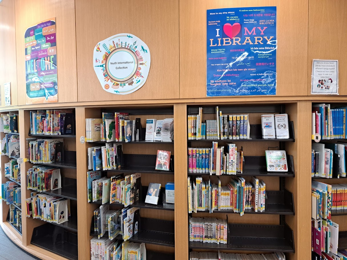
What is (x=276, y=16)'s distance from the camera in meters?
1.98

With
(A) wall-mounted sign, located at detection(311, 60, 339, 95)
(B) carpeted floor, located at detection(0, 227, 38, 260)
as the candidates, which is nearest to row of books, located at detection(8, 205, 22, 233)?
(B) carpeted floor, located at detection(0, 227, 38, 260)

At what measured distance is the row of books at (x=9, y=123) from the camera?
339 centimetres

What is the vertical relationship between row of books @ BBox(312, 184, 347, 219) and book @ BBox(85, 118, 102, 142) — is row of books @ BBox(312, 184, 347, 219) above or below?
below

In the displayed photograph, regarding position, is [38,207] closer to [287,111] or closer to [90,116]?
[90,116]

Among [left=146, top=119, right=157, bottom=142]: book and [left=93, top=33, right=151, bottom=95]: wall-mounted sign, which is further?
[left=146, top=119, right=157, bottom=142]: book

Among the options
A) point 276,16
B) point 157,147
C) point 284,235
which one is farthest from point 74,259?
point 276,16

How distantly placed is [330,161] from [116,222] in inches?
100

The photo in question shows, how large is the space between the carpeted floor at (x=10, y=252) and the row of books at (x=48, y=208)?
554mm

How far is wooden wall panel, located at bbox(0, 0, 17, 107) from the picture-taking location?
3043mm

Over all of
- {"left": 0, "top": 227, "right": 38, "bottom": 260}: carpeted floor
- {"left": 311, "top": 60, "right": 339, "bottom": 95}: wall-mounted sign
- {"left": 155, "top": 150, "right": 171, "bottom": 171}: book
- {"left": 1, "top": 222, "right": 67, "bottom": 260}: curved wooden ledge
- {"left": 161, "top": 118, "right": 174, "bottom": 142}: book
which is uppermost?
{"left": 311, "top": 60, "right": 339, "bottom": 95}: wall-mounted sign

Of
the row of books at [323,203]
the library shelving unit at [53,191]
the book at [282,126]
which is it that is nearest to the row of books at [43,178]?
the library shelving unit at [53,191]

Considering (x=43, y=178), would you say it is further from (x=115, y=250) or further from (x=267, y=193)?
(x=267, y=193)

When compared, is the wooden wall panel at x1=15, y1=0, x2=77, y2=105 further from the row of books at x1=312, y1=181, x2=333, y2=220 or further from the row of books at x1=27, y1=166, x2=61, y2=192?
the row of books at x1=312, y1=181, x2=333, y2=220

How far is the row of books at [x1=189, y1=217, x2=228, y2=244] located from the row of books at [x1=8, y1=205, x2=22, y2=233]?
3.14 meters
